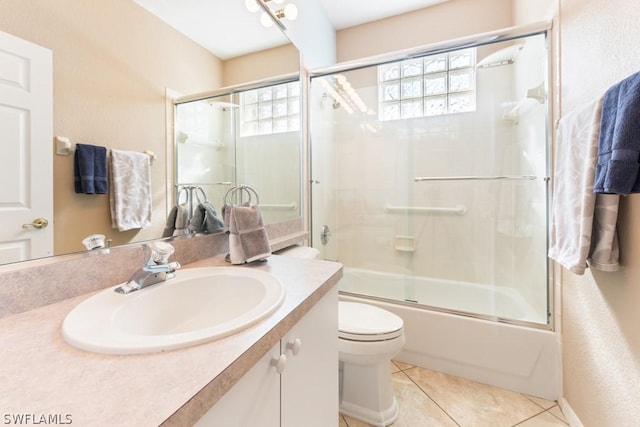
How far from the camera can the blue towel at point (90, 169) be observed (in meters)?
0.74

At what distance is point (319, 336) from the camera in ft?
2.66

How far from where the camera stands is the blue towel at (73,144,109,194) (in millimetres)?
739

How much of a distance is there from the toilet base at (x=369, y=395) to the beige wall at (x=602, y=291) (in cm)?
80

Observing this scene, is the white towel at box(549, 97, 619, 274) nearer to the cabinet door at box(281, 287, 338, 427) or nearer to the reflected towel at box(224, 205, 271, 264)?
the cabinet door at box(281, 287, 338, 427)

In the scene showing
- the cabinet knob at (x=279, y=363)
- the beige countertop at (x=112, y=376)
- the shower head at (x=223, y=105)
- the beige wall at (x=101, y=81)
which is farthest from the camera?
the shower head at (x=223, y=105)

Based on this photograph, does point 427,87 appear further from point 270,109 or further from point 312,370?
point 312,370

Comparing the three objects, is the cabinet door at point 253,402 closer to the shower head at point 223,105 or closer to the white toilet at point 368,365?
the white toilet at point 368,365

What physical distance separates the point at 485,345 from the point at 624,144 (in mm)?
1218

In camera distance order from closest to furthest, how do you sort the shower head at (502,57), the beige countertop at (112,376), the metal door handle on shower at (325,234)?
the beige countertop at (112,376)
the shower head at (502,57)
the metal door handle on shower at (325,234)

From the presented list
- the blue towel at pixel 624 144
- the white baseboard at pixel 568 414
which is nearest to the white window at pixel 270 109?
the blue towel at pixel 624 144

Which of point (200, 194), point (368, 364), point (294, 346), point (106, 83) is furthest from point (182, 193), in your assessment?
point (368, 364)

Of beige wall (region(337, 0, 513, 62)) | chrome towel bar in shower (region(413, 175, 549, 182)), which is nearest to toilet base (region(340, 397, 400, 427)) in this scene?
chrome towel bar in shower (region(413, 175, 549, 182))

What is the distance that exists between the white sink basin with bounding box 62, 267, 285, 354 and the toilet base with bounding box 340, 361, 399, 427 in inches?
31.6

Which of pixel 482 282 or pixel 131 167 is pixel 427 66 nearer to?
pixel 482 282
